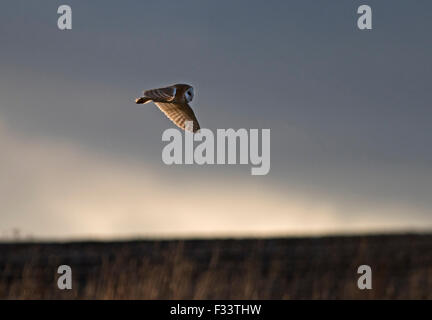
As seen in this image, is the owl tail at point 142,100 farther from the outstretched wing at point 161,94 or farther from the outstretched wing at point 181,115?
the outstretched wing at point 181,115

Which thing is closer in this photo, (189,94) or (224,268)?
(189,94)

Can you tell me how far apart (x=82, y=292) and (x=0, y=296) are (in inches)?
53.2

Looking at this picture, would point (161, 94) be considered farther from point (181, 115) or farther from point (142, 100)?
point (181, 115)

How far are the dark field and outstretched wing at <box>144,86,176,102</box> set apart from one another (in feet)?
11.0

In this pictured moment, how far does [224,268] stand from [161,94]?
5.50 metres

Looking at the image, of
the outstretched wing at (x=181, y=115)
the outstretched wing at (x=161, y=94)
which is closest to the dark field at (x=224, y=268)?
the outstretched wing at (x=181, y=115)

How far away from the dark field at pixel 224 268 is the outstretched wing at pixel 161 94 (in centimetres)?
336

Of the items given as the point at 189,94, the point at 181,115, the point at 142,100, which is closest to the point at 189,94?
the point at 189,94

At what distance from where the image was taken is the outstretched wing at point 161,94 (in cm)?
Result: 1168

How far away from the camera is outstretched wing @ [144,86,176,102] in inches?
460

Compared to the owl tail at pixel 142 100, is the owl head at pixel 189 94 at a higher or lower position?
higher

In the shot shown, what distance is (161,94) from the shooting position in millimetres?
11914
